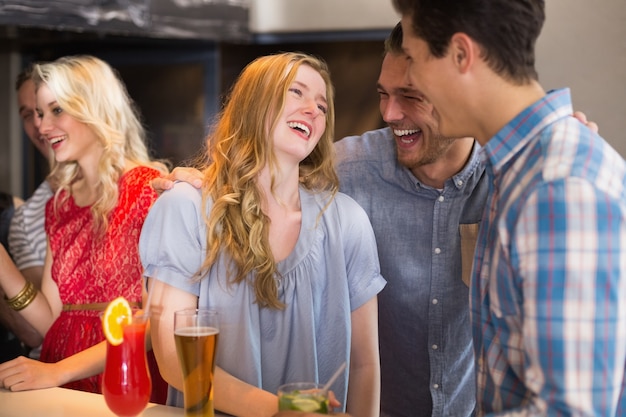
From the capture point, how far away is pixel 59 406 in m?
1.89

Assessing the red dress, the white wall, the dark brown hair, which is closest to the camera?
the dark brown hair

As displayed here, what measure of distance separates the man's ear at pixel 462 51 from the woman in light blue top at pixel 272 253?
736mm

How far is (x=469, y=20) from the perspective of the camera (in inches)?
57.6

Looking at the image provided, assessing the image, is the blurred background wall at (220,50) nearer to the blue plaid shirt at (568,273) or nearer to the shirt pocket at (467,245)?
the shirt pocket at (467,245)

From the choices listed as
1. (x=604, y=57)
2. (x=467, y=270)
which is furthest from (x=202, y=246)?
(x=604, y=57)

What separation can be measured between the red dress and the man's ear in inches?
59.3

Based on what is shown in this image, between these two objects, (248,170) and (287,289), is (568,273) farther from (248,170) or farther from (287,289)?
(248,170)

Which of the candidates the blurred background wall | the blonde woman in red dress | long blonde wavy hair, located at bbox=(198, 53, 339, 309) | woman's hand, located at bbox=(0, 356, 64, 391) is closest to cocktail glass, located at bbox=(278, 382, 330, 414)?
long blonde wavy hair, located at bbox=(198, 53, 339, 309)

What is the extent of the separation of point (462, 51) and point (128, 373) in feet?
3.15

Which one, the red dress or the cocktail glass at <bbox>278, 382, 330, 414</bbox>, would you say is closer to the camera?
the cocktail glass at <bbox>278, 382, 330, 414</bbox>

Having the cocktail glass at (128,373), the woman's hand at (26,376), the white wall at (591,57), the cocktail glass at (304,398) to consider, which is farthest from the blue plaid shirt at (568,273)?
the white wall at (591,57)

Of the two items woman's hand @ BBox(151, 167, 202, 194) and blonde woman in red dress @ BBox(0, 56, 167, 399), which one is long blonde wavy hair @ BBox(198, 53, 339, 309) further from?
blonde woman in red dress @ BBox(0, 56, 167, 399)

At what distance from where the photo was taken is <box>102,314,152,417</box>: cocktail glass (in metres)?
1.66

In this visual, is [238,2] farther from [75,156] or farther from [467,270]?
[467,270]
